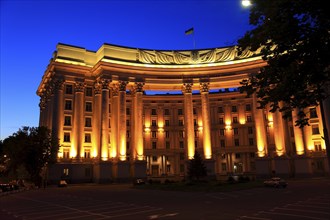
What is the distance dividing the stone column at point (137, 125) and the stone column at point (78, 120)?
11.6 meters

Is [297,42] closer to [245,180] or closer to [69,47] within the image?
[245,180]

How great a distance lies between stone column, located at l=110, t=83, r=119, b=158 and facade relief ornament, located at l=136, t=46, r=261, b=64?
9708 mm

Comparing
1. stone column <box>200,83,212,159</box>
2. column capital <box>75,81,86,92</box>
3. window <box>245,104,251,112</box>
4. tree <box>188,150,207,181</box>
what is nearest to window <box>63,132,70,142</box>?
column capital <box>75,81,86,92</box>

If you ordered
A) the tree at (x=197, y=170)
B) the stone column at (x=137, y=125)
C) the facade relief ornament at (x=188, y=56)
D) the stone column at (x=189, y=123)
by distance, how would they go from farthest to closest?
the facade relief ornament at (x=188, y=56) < the stone column at (x=189, y=123) < the stone column at (x=137, y=125) < the tree at (x=197, y=170)

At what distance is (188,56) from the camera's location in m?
75.4

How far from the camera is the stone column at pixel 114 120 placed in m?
65.0

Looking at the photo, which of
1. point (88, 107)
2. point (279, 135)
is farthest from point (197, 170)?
point (88, 107)

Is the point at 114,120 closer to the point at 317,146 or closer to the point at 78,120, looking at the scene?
the point at 78,120

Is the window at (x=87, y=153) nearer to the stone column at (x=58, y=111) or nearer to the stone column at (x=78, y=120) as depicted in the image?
the stone column at (x=78, y=120)

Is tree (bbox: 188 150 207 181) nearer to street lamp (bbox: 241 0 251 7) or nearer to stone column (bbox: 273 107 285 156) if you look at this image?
stone column (bbox: 273 107 285 156)

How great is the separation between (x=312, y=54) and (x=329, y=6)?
1639mm

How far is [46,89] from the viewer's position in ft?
256

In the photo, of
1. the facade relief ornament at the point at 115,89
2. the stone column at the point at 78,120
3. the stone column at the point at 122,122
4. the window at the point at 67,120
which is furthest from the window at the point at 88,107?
the stone column at the point at 122,122

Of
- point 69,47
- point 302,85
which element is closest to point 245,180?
point 302,85
